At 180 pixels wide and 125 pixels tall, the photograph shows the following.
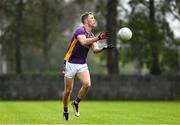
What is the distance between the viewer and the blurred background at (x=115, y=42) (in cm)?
4438

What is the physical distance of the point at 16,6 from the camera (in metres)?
53.4

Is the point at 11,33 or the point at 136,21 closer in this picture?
the point at 136,21

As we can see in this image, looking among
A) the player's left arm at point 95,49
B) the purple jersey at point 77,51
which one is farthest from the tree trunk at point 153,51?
the purple jersey at point 77,51

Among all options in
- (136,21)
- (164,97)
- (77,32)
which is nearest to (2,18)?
(136,21)

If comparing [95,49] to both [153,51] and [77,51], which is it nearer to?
[77,51]

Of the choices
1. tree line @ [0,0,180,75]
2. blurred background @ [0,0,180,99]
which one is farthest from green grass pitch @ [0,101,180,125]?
tree line @ [0,0,180,75]

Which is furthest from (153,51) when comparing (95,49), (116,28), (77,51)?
(77,51)

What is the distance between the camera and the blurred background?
44.4m

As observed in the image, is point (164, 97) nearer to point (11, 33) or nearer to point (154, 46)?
point (154, 46)

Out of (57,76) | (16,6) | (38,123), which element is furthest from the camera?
(16,6)

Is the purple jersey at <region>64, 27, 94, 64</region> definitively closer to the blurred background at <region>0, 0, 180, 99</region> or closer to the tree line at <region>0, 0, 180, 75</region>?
the blurred background at <region>0, 0, 180, 99</region>

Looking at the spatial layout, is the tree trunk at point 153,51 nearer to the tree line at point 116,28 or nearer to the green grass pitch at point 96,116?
the tree line at point 116,28

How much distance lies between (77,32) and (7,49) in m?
40.8

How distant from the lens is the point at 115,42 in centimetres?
4791
